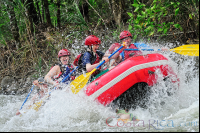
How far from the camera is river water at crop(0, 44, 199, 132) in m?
2.66

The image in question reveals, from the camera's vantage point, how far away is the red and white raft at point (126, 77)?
310 centimetres

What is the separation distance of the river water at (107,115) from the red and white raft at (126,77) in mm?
162

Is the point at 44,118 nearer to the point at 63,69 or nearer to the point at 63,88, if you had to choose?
the point at 63,88

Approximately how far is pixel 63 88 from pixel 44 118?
0.65 meters

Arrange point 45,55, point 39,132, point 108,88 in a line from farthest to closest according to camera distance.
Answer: point 45,55
point 108,88
point 39,132

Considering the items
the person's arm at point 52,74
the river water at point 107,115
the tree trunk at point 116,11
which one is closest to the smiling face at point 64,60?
the person's arm at point 52,74

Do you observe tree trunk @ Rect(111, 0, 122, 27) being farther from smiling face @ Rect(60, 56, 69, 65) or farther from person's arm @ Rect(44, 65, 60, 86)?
person's arm @ Rect(44, 65, 60, 86)

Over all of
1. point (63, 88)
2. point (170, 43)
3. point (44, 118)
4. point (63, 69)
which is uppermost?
point (170, 43)

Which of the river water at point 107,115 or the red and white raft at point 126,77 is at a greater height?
the red and white raft at point 126,77

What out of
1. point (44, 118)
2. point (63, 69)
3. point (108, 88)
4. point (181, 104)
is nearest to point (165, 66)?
point (181, 104)

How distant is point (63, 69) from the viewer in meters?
4.05

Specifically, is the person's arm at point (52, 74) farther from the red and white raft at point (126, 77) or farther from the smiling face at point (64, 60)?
the red and white raft at point (126, 77)

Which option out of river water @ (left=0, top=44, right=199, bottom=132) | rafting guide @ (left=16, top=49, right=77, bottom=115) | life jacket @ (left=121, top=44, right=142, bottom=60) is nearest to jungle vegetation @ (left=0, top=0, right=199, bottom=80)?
life jacket @ (left=121, top=44, right=142, bottom=60)

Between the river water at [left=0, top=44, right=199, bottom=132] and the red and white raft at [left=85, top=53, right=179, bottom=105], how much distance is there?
0.53 feet
